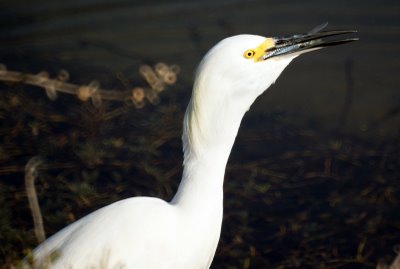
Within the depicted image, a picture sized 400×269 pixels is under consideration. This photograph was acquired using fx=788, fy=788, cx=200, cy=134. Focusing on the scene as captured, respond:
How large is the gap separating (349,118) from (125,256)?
10.2ft

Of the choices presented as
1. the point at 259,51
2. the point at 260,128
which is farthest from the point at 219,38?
the point at 259,51

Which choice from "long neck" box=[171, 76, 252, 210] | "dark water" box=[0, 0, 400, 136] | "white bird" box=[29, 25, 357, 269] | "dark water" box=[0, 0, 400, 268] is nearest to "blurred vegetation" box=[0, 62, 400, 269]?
"dark water" box=[0, 0, 400, 268]

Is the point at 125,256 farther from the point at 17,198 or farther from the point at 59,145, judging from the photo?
the point at 59,145

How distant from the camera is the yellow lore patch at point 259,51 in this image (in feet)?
10.7

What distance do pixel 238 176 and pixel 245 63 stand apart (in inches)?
87.4

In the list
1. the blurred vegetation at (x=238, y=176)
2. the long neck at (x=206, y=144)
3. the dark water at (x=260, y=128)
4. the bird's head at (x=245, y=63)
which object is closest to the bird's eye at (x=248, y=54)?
the bird's head at (x=245, y=63)

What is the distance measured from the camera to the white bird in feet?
10.5

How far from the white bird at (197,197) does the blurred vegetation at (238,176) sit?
3.09 ft

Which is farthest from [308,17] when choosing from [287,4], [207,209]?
[207,209]

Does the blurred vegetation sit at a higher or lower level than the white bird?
lower

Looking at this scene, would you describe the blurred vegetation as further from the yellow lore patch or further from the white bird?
the yellow lore patch

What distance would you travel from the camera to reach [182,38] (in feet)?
22.7

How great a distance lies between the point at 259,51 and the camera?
329 centimetres

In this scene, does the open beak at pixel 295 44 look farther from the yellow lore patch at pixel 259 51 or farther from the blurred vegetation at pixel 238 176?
the blurred vegetation at pixel 238 176
